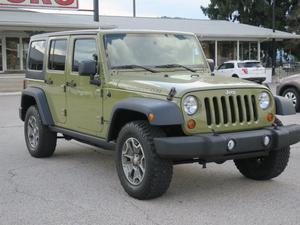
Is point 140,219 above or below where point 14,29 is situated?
below

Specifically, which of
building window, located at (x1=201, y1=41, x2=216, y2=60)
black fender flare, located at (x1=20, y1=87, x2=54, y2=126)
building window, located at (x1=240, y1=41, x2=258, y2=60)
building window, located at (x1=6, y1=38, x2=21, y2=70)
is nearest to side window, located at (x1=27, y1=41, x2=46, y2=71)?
black fender flare, located at (x1=20, y1=87, x2=54, y2=126)

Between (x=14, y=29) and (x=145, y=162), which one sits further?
(x=14, y=29)

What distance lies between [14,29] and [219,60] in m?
17.3

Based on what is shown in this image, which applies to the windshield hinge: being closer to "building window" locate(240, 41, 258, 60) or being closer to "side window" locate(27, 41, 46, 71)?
"side window" locate(27, 41, 46, 71)

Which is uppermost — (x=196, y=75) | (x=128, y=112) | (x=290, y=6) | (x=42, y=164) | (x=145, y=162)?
(x=290, y=6)

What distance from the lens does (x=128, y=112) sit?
19.0 ft

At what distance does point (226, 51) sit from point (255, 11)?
16.5 meters

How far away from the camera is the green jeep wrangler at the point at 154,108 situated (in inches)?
205

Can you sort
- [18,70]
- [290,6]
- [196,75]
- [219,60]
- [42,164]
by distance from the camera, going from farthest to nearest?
[290,6] → [219,60] → [18,70] → [42,164] → [196,75]

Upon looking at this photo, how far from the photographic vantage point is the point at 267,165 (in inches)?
243

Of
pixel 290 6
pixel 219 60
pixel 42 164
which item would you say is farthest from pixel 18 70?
pixel 290 6

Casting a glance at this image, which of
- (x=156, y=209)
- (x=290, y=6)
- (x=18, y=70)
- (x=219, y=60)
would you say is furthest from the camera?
(x=290, y=6)

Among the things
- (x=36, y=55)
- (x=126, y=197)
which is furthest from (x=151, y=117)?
(x=36, y=55)

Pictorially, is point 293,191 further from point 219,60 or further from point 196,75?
point 219,60
